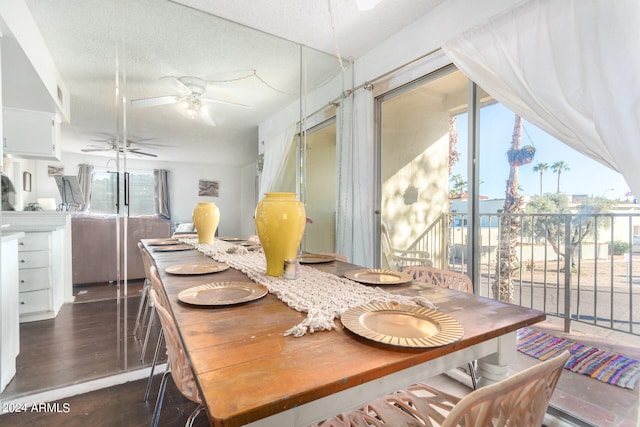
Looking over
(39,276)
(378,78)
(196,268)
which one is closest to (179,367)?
(196,268)

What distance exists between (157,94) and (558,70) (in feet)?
8.25

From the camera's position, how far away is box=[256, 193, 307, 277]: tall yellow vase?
3.73ft

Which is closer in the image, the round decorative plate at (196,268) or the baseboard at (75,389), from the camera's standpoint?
the round decorative plate at (196,268)

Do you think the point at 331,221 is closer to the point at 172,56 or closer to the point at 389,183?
the point at 389,183

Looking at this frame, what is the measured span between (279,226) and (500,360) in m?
0.83

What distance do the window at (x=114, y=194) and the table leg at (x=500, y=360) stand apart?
225 cm

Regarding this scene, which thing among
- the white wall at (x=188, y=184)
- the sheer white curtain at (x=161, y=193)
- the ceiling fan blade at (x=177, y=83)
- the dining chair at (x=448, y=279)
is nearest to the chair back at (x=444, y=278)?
the dining chair at (x=448, y=279)

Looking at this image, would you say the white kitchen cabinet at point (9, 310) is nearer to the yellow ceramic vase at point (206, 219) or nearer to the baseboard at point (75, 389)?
the baseboard at point (75, 389)

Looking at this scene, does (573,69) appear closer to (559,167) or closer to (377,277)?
(559,167)

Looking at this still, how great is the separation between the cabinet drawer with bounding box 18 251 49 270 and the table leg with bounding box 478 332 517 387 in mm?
2727

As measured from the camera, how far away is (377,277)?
49.3 inches

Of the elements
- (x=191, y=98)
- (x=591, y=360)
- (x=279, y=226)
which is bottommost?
(x=591, y=360)

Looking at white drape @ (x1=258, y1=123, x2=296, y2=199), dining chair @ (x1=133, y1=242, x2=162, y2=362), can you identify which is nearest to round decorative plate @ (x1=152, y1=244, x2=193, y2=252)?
dining chair @ (x1=133, y1=242, x2=162, y2=362)

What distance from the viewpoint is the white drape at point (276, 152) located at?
295 centimetres
